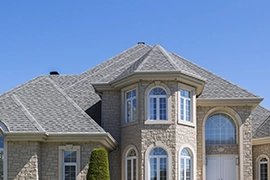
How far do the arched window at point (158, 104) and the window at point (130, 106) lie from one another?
93 centimetres

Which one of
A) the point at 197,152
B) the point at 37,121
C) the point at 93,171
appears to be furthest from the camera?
the point at 197,152

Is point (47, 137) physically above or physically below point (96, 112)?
below

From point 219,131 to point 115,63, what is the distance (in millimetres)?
6581

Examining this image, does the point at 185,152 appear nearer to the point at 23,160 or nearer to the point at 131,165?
the point at 131,165

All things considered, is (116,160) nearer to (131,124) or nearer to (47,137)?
(131,124)

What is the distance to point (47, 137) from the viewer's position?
869 inches

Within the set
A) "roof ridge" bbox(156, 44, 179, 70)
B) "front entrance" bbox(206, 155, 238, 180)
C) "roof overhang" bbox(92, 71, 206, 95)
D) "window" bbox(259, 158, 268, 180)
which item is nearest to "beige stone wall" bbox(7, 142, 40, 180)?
"roof overhang" bbox(92, 71, 206, 95)

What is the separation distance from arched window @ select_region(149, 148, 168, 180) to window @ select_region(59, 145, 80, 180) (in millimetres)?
3153

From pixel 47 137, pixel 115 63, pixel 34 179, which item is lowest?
pixel 34 179

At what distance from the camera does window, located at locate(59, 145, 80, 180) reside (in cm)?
2241

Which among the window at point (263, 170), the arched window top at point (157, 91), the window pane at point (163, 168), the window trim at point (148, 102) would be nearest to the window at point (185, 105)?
the window trim at point (148, 102)

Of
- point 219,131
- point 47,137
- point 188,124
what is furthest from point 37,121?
point 219,131

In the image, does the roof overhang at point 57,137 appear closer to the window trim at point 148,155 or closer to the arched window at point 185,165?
the window trim at point 148,155

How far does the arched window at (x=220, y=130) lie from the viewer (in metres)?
26.7
